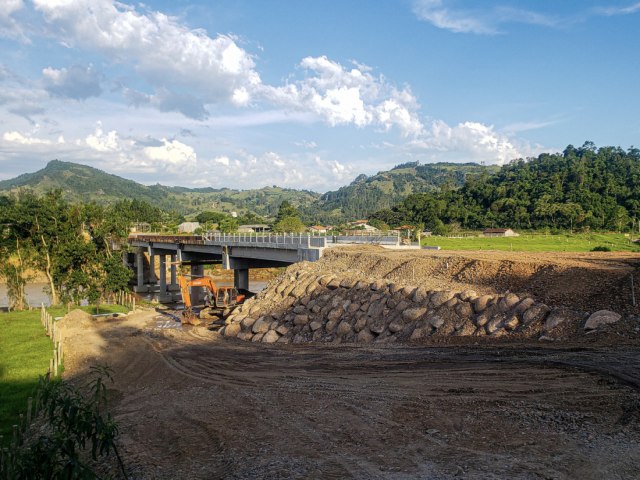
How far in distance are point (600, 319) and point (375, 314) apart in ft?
Result: 32.9

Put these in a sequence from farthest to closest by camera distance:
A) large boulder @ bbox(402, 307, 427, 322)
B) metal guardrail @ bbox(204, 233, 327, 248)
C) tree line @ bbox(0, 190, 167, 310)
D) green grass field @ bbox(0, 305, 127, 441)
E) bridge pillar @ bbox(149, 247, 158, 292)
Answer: bridge pillar @ bbox(149, 247, 158, 292) < tree line @ bbox(0, 190, 167, 310) < metal guardrail @ bbox(204, 233, 327, 248) < large boulder @ bbox(402, 307, 427, 322) < green grass field @ bbox(0, 305, 127, 441)

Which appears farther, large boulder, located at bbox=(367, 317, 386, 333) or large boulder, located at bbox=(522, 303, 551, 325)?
large boulder, located at bbox=(367, 317, 386, 333)

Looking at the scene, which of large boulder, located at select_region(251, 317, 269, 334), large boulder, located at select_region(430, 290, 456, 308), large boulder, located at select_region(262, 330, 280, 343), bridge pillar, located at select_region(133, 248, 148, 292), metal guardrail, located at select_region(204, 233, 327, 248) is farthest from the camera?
bridge pillar, located at select_region(133, 248, 148, 292)

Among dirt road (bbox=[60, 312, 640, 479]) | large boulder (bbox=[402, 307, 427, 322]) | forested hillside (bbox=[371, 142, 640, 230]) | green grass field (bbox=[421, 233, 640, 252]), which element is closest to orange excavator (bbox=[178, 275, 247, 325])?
dirt road (bbox=[60, 312, 640, 479])

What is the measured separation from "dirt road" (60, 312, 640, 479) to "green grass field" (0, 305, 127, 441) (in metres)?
3.40

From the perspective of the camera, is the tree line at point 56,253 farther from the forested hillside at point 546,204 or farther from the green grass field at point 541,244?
the forested hillside at point 546,204

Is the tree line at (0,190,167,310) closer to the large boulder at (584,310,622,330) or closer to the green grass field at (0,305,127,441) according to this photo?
the green grass field at (0,305,127,441)

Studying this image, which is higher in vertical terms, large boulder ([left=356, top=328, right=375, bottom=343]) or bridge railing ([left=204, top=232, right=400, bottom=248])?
bridge railing ([left=204, top=232, right=400, bottom=248])

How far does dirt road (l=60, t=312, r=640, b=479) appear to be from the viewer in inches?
420

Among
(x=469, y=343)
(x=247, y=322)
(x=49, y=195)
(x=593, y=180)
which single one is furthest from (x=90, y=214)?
(x=593, y=180)

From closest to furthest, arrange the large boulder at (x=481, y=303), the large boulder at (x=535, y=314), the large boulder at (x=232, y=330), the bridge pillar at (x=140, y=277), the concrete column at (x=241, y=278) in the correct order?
the large boulder at (x=535, y=314) < the large boulder at (x=481, y=303) < the large boulder at (x=232, y=330) < the concrete column at (x=241, y=278) < the bridge pillar at (x=140, y=277)

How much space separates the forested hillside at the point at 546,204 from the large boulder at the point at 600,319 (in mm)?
83224

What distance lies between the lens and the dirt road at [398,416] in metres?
10.7

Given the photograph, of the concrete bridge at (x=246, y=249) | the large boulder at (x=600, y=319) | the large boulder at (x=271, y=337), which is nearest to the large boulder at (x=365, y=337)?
the large boulder at (x=271, y=337)
